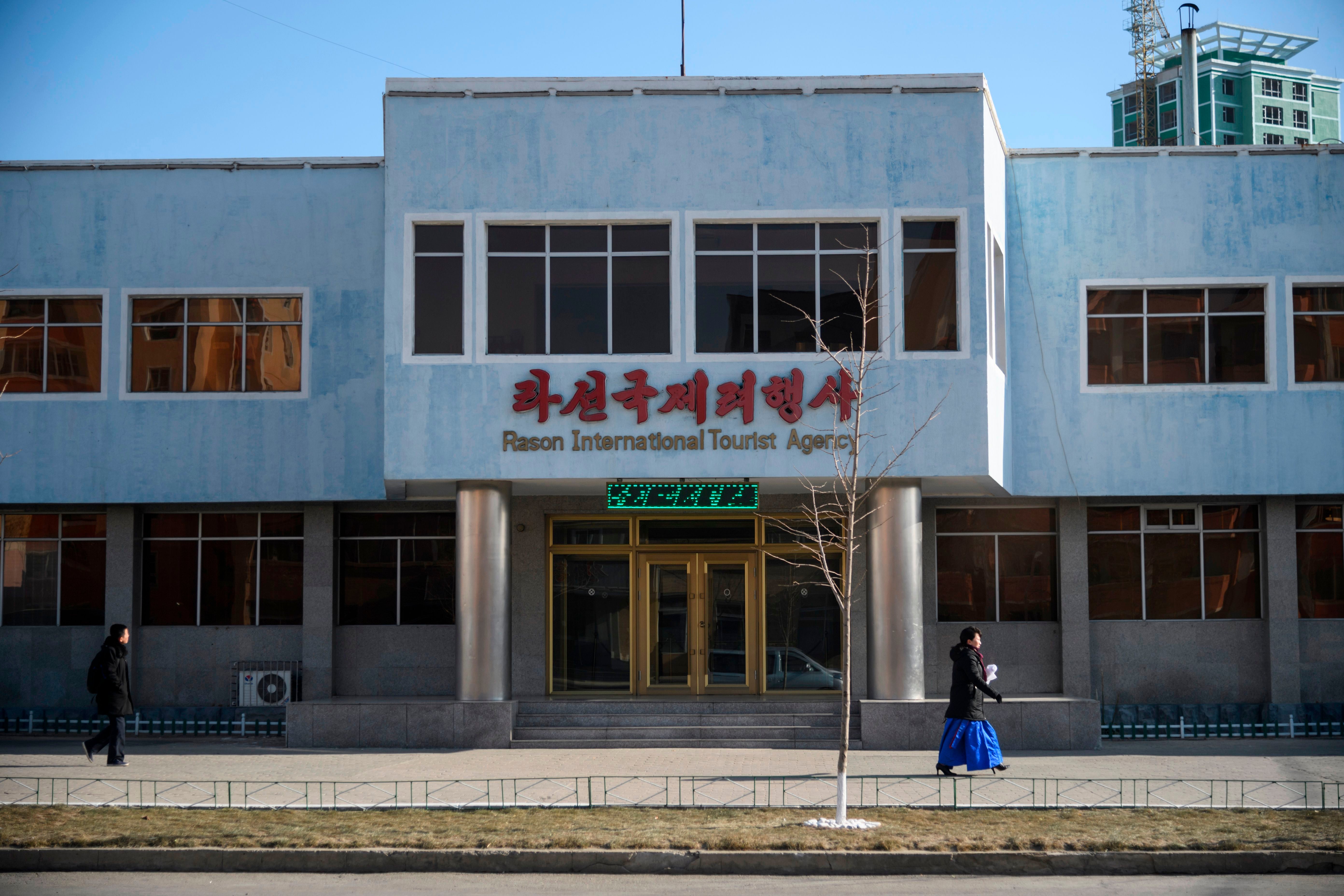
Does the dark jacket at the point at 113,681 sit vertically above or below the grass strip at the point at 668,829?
above

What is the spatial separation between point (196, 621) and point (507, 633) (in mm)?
6526

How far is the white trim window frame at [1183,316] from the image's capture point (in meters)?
20.8

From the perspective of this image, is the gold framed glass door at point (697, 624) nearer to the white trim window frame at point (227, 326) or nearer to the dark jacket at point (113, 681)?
the white trim window frame at point (227, 326)

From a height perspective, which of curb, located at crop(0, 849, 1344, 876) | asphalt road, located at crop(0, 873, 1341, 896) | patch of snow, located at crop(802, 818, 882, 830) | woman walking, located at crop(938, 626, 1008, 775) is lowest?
asphalt road, located at crop(0, 873, 1341, 896)

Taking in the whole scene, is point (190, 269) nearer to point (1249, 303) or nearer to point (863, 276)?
point (863, 276)

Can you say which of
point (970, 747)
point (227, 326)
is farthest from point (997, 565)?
point (227, 326)

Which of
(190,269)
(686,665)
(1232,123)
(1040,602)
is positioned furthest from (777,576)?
(1232,123)

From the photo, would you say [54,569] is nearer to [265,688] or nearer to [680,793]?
[265,688]

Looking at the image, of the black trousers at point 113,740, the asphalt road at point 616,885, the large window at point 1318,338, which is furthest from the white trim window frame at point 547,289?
the large window at point 1318,338

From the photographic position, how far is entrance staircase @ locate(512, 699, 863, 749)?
18.3m

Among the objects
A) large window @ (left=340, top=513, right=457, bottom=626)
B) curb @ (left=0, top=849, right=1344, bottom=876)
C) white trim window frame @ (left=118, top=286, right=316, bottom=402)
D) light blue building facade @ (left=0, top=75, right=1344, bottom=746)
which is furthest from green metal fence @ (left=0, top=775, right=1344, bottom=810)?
white trim window frame @ (left=118, top=286, right=316, bottom=402)

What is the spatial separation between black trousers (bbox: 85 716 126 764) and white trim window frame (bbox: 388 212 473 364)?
19.4 ft

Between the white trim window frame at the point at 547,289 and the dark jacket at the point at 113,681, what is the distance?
17.7 ft

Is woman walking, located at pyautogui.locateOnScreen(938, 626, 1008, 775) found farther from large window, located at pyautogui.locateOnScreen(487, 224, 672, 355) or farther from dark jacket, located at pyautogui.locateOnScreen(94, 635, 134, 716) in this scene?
dark jacket, located at pyautogui.locateOnScreen(94, 635, 134, 716)
